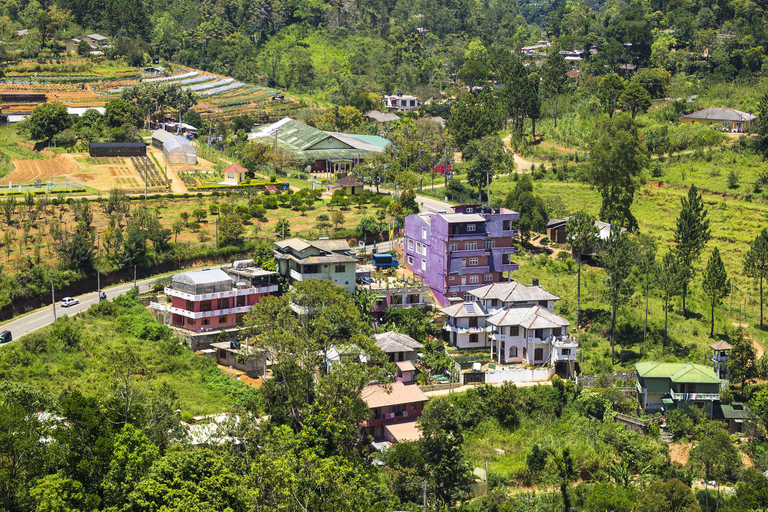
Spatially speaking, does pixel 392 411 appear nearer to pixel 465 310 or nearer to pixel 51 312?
pixel 465 310

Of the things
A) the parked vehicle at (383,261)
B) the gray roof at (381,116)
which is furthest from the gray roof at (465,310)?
the gray roof at (381,116)

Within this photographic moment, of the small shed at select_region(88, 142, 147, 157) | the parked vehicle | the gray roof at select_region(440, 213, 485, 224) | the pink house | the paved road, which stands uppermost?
the small shed at select_region(88, 142, 147, 157)

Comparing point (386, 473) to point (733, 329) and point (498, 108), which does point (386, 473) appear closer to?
point (733, 329)

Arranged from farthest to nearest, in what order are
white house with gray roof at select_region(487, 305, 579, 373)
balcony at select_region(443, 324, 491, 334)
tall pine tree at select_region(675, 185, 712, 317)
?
tall pine tree at select_region(675, 185, 712, 317)
balcony at select_region(443, 324, 491, 334)
white house with gray roof at select_region(487, 305, 579, 373)

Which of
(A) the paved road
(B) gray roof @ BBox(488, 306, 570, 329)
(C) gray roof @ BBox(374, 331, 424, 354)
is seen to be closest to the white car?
(A) the paved road

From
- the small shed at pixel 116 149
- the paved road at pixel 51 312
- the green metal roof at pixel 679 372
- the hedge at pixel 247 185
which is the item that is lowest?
the green metal roof at pixel 679 372

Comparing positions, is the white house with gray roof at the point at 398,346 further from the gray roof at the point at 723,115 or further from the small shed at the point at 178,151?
the gray roof at the point at 723,115

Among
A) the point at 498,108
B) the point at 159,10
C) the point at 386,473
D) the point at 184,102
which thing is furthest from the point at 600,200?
the point at 159,10

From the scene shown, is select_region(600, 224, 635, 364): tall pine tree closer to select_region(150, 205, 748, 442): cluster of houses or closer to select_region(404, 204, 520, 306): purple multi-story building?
select_region(150, 205, 748, 442): cluster of houses
